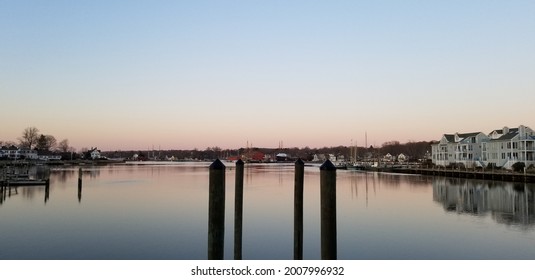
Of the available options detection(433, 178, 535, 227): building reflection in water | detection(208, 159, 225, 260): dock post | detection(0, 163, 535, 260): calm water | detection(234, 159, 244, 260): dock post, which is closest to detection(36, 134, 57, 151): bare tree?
detection(0, 163, 535, 260): calm water

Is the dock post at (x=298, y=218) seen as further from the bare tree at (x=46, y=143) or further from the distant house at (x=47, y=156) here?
the bare tree at (x=46, y=143)

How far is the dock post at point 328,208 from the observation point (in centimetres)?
877

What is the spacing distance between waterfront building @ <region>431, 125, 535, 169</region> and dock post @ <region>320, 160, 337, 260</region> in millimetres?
67679

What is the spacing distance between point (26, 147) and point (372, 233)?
15955 centimetres

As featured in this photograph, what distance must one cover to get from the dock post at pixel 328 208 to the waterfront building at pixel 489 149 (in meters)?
67.7

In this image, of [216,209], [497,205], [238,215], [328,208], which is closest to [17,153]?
[497,205]

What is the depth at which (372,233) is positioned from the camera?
20.4 metres

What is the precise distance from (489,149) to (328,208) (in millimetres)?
79139

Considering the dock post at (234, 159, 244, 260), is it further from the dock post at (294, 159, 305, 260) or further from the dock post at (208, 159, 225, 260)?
the dock post at (208, 159, 225, 260)

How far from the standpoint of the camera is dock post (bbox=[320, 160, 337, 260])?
877 cm

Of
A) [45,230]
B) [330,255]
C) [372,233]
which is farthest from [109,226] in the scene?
[330,255]

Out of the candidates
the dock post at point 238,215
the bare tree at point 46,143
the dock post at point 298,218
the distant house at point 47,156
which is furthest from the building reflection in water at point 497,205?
the bare tree at point 46,143

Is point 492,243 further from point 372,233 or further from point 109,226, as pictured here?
point 109,226

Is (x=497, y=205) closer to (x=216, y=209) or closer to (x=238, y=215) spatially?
(x=238, y=215)
